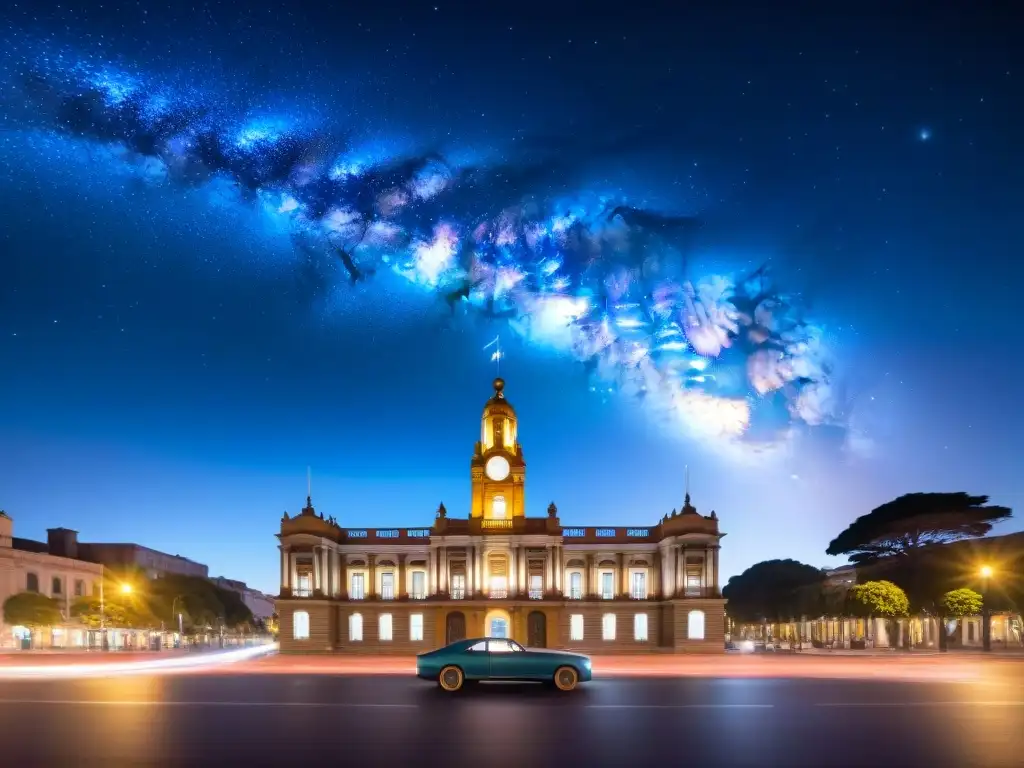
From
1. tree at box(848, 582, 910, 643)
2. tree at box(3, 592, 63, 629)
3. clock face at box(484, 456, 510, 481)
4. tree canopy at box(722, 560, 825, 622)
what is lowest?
tree canopy at box(722, 560, 825, 622)

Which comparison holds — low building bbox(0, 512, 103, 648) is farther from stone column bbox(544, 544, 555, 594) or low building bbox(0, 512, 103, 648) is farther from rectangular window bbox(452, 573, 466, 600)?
stone column bbox(544, 544, 555, 594)

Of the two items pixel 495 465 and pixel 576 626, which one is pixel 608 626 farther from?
pixel 495 465

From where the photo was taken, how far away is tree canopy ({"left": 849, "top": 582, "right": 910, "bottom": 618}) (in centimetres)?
6297

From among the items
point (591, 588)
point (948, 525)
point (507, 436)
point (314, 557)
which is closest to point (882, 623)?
point (948, 525)

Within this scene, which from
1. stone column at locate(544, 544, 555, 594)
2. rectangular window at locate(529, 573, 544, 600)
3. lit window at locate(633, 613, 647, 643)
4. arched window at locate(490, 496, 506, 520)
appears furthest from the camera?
arched window at locate(490, 496, 506, 520)

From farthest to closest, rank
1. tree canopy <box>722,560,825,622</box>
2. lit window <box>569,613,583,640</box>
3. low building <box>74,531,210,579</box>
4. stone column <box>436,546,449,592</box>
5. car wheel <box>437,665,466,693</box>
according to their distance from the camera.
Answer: low building <box>74,531,210,579</box> → tree canopy <box>722,560,825,622</box> → lit window <box>569,613,583,640</box> → stone column <box>436,546,449,592</box> → car wheel <box>437,665,466,693</box>

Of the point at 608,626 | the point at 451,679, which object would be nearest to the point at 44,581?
the point at 608,626

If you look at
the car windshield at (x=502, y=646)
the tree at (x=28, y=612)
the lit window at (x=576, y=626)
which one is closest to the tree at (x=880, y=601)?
the lit window at (x=576, y=626)

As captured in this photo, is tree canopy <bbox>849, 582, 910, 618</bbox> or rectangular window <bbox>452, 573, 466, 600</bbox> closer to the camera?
tree canopy <bbox>849, 582, 910, 618</bbox>

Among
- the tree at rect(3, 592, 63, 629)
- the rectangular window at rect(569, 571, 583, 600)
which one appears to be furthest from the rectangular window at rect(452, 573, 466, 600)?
the tree at rect(3, 592, 63, 629)

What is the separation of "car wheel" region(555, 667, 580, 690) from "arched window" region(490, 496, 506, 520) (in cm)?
4923

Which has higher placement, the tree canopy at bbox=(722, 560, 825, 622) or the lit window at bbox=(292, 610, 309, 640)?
the lit window at bbox=(292, 610, 309, 640)

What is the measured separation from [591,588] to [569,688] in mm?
49687

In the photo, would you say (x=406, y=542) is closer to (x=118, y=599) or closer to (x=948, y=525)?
(x=118, y=599)
